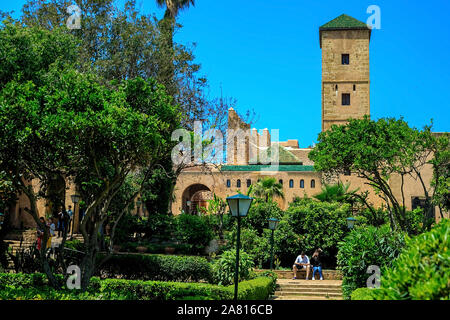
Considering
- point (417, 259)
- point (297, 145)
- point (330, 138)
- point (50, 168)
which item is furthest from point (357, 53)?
point (417, 259)

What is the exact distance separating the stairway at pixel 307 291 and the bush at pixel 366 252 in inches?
94.9

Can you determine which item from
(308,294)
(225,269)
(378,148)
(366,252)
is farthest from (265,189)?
(366,252)

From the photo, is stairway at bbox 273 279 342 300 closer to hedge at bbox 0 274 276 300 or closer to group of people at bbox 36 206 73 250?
hedge at bbox 0 274 276 300

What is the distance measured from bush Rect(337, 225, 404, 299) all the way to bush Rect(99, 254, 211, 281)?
189 inches

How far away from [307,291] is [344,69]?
3216 centimetres

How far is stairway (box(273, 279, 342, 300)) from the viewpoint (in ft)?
54.0

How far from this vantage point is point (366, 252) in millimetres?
13570

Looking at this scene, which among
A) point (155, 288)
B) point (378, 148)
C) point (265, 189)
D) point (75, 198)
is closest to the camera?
point (155, 288)

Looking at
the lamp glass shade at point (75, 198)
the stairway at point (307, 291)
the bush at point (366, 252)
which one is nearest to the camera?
the bush at point (366, 252)

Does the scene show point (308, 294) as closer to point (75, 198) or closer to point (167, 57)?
point (75, 198)

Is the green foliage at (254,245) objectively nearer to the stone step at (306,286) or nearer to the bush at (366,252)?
the stone step at (306,286)

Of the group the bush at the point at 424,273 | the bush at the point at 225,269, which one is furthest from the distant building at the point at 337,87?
the bush at the point at 424,273

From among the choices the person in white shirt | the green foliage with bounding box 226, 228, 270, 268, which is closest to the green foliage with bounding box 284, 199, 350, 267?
the green foliage with bounding box 226, 228, 270, 268

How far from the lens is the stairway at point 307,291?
54.0 feet
